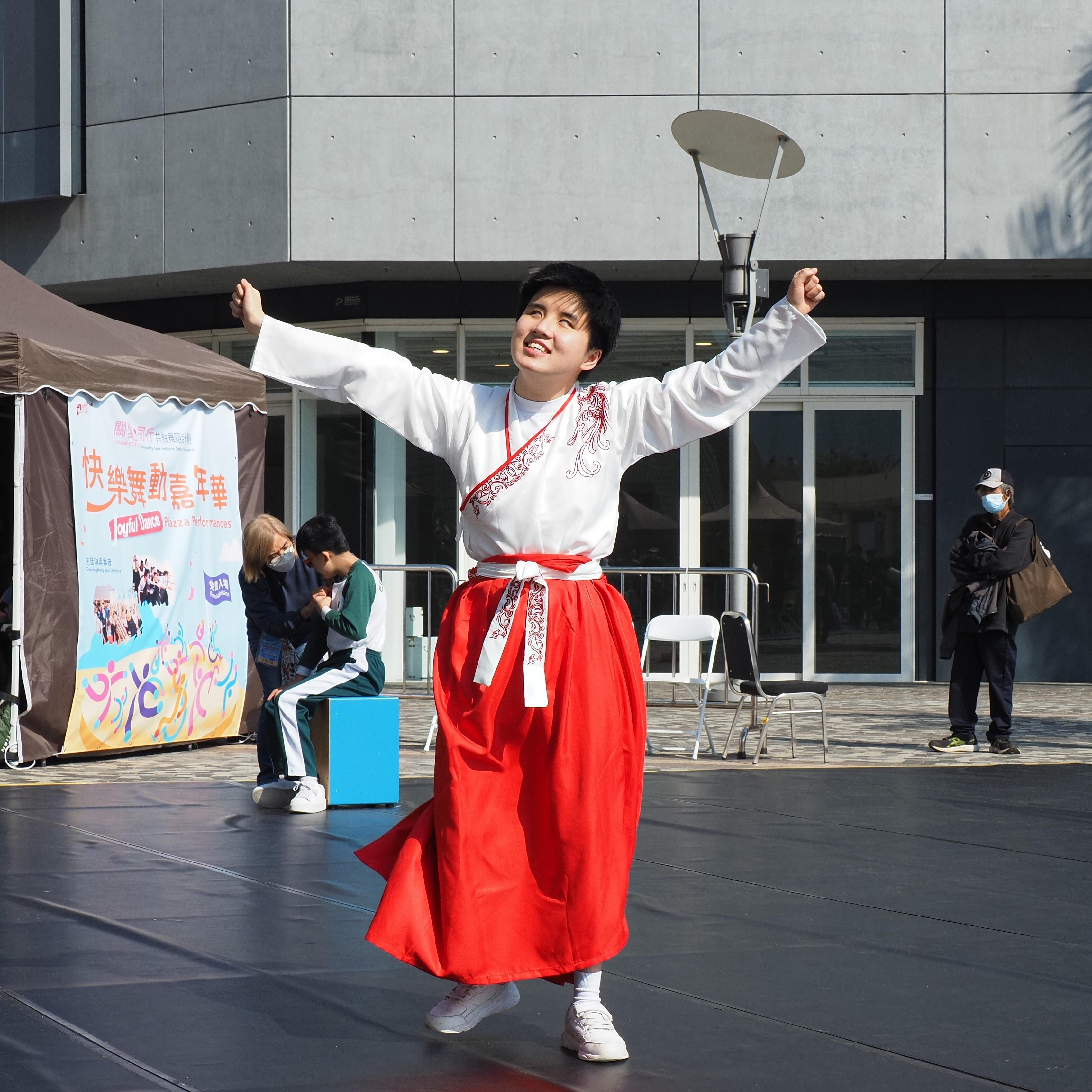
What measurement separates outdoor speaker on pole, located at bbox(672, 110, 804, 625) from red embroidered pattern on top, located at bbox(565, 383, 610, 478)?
6658 mm

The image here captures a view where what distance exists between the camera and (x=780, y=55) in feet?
50.4

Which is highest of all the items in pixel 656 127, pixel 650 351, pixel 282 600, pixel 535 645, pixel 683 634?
pixel 656 127

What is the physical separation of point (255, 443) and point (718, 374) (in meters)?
8.12

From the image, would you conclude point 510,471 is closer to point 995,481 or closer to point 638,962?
point 638,962

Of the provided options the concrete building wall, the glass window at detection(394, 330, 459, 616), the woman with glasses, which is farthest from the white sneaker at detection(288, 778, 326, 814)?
the glass window at detection(394, 330, 459, 616)

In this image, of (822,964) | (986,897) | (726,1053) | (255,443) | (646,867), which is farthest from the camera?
(255,443)

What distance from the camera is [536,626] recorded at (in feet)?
12.7

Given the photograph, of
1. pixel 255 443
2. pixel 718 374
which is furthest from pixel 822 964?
pixel 255 443

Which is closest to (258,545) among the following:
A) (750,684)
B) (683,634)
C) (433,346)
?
(750,684)

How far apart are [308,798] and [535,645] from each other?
4.47 metres

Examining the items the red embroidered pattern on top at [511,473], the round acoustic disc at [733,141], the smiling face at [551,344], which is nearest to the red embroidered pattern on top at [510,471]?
the red embroidered pattern on top at [511,473]

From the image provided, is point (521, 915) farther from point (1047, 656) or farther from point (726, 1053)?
point (1047, 656)

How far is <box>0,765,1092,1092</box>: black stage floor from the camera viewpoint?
3.67 meters

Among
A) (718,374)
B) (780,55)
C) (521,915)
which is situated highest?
(780,55)
